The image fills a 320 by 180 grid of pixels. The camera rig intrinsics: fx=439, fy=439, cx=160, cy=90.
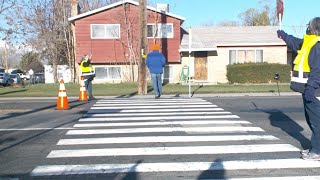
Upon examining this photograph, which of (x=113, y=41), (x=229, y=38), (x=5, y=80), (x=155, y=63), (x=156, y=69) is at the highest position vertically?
(x=229, y=38)

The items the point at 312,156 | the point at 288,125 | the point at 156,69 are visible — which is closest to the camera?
the point at 312,156

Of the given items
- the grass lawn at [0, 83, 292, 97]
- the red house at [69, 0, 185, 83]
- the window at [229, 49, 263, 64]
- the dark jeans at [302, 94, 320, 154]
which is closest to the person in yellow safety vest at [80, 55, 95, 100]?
the grass lawn at [0, 83, 292, 97]

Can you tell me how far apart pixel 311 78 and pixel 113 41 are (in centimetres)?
2737

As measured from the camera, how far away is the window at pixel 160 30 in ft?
108

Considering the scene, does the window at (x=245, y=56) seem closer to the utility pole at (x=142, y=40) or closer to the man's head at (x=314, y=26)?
the utility pole at (x=142, y=40)

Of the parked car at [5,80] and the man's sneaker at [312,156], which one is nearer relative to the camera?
the man's sneaker at [312,156]

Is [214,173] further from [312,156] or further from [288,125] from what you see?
[288,125]

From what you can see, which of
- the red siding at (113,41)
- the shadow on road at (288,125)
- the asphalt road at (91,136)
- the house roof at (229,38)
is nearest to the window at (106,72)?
the red siding at (113,41)

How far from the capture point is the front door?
110 ft

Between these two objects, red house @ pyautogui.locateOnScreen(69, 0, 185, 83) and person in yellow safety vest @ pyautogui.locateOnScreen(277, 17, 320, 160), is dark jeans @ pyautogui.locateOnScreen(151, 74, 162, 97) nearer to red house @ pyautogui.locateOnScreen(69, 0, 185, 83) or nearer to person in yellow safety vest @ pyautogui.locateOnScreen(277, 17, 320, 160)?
person in yellow safety vest @ pyautogui.locateOnScreen(277, 17, 320, 160)

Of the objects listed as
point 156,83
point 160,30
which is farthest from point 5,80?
point 156,83

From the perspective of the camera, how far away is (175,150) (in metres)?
7.32

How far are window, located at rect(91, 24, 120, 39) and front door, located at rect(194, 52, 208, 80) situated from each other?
626 centimetres

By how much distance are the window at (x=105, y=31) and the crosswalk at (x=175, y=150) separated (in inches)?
871
